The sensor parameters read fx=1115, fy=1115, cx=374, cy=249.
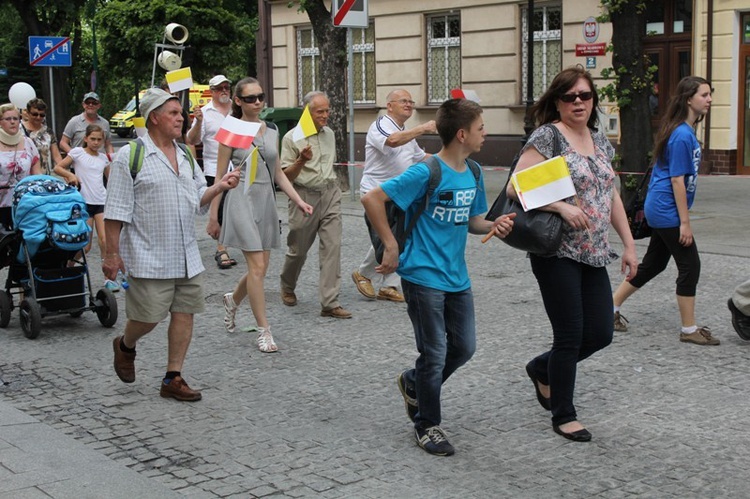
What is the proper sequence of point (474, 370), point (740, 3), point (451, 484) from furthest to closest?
1. point (740, 3)
2. point (474, 370)
3. point (451, 484)

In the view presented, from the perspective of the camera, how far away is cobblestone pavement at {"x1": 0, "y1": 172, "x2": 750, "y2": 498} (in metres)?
4.93

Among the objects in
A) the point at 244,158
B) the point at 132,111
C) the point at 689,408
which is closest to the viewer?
the point at 689,408

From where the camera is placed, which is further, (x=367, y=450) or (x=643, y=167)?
(x=643, y=167)

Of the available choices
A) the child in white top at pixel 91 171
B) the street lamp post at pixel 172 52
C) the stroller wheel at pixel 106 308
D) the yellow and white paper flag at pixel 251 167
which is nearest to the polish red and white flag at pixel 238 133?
the yellow and white paper flag at pixel 251 167

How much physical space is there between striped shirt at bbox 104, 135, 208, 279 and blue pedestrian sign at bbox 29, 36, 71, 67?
15.0 m

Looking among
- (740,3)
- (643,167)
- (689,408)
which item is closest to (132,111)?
(740,3)

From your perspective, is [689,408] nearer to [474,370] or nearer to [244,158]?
[474,370]

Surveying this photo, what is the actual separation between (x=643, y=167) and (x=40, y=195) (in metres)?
8.55

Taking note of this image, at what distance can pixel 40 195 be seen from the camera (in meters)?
8.32

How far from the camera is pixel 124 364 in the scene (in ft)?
21.4

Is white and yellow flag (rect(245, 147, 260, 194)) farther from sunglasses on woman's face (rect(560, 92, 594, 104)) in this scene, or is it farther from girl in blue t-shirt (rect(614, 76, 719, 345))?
girl in blue t-shirt (rect(614, 76, 719, 345))

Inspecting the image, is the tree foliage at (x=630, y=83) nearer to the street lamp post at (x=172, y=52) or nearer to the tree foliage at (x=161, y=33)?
the street lamp post at (x=172, y=52)

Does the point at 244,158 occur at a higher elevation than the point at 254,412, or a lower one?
higher

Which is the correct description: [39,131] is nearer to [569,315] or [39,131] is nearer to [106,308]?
[106,308]
